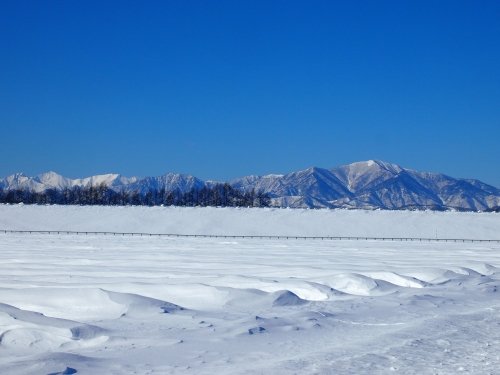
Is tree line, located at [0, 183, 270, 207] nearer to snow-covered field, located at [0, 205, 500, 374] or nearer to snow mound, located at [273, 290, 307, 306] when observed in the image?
snow-covered field, located at [0, 205, 500, 374]

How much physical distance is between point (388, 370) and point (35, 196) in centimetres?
10790

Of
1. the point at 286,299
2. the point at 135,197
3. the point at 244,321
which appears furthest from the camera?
the point at 135,197

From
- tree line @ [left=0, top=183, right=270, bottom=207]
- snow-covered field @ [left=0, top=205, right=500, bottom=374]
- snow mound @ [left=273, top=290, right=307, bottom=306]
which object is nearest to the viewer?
snow-covered field @ [left=0, top=205, right=500, bottom=374]

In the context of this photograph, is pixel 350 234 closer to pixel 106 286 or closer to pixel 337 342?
pixel 106 286

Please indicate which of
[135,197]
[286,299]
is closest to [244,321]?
[286,299]

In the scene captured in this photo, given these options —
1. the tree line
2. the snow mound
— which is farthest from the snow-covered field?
the tree line

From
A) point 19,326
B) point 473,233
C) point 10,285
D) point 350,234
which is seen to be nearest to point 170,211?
point 350,234

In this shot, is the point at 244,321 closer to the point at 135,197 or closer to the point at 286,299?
the point at 286,299

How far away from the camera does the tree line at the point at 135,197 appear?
342ft

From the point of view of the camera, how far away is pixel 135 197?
10700 centimetres

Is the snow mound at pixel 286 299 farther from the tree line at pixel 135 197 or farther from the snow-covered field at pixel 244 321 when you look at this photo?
the tree line at pixel 135 197

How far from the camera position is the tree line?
104250 millimetres

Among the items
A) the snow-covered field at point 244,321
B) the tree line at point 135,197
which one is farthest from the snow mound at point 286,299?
the tree line at point 135,197

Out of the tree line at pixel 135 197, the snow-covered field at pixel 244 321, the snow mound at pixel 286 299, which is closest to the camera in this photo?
the snow-covered field at pixel 244 321
